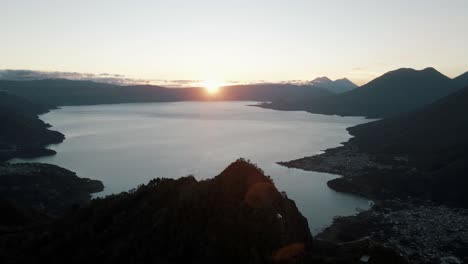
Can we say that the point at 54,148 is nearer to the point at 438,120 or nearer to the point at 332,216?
the point at 332,216

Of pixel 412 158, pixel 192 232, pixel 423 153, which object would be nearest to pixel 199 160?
pixel 412 158

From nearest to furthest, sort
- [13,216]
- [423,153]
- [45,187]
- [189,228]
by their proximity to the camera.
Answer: [189,228] < [13,216] < [45,187] < [423,153]

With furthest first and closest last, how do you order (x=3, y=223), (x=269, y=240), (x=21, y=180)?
(x=21, y=180), (x=3, y=223), (x=269, y=240)

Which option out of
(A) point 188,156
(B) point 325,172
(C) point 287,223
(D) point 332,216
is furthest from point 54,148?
(C) point 287,223

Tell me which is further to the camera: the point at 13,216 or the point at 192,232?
the point at 13,216

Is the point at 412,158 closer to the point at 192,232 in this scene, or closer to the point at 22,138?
the point at 192,232

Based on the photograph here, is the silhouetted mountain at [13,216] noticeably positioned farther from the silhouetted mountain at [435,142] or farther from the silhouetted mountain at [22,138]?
the silhouetted mountain at [22,138]

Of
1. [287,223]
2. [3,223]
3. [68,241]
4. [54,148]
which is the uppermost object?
[287,223]

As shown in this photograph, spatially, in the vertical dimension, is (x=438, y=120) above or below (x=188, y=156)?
above
